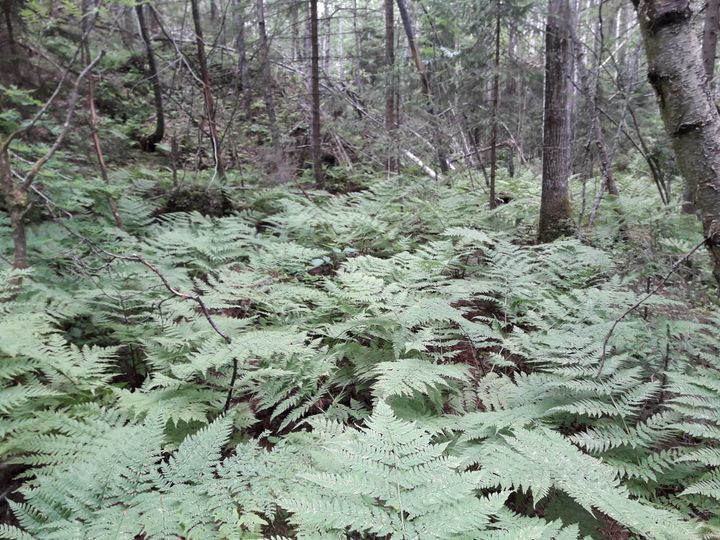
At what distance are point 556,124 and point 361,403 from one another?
4.03m

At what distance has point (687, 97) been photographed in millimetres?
2062

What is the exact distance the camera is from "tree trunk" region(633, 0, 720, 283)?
2045 mm

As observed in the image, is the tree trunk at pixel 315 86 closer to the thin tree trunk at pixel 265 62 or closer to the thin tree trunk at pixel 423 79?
the thin tree trunk at pixel 265 62

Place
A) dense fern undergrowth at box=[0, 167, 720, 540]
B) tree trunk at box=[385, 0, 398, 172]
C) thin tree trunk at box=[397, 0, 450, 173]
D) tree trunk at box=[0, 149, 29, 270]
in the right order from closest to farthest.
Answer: dense fern undergrowth at box=[0, 167, 720, 540] < tree trunk at box=[0, 149, 29, 270] < thin tree trunk at box=[397, 0, 450, 173] < tree trunk at box=[385, 0, 398, 172]

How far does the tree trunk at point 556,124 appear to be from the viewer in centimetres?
464

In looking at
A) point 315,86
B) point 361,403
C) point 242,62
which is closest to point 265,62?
point 242,62

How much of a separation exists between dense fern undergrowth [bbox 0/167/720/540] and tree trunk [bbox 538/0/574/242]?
69 cm

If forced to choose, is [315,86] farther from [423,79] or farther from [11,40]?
[11,40]

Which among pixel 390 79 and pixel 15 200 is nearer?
pixel 15 200

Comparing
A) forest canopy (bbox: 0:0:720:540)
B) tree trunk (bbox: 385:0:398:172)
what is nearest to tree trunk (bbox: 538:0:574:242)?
forest canopy (bbox: 0:0:720:540)

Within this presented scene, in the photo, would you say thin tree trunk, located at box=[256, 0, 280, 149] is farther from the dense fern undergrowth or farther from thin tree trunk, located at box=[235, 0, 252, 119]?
the dense fern undergrowth

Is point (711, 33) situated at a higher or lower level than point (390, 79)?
lower

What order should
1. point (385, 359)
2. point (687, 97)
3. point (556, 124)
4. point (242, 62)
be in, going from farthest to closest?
1. point (242, 62)
2. point (556, 124)
3. point (385, 359)
4. point (687, 97)

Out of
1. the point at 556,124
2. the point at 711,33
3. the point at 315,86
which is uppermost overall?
the point at 315,86
